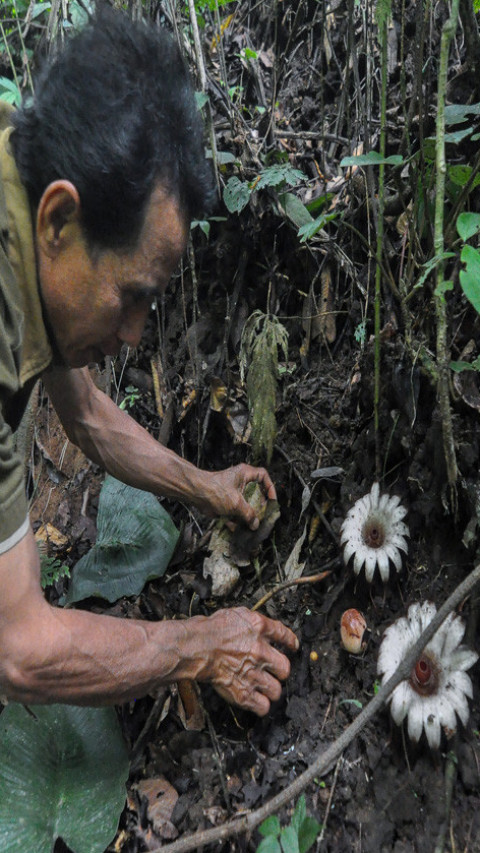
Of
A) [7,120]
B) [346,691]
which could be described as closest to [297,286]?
[7,120]

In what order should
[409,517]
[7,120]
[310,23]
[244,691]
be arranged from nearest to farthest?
[7,120]
[244,691]
[409,517]
[310,23]

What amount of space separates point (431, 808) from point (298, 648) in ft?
2.03

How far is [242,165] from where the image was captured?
116 inches

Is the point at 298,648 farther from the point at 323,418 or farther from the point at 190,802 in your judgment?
the point at 323,418

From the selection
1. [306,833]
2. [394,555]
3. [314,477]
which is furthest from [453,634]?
[314,477]

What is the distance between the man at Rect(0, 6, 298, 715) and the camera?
1.49m

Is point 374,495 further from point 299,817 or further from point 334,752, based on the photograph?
point 299,817

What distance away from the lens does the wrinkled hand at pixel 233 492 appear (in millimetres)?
2357

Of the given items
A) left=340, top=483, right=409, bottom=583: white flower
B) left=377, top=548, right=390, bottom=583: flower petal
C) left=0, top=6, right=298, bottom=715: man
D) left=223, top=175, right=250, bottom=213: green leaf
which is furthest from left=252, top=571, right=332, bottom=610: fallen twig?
left=223, top=175, right=250, bottom=213: green leaf

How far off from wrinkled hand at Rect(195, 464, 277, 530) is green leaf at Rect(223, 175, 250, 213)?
115cm

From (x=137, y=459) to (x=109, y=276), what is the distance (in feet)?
3.17

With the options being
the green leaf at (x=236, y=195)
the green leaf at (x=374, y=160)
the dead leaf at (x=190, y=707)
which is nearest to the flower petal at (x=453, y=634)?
the dead leaf at (x=190, y=707)

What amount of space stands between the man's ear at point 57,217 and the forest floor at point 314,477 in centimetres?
100

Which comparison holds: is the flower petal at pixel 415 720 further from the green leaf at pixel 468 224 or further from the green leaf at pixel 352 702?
the green leaf at pixel 468 224
